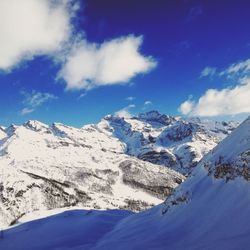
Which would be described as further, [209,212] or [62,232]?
[62,232]

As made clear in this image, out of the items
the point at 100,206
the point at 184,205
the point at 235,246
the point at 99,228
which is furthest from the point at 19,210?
the point at 235,246

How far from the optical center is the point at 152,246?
31.2 metres

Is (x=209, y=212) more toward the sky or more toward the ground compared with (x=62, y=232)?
more toward the ground

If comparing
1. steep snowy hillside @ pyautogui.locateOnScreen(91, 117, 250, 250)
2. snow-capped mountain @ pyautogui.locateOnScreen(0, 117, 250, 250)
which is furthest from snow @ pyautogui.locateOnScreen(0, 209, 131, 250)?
steep snowy hillside @ pyautogui.locateOnScreen(91, 117, 250, 250)

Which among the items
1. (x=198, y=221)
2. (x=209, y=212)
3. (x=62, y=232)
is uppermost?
(x=62, y=232)

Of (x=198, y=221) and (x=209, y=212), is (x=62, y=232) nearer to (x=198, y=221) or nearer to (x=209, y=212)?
(x=198, y=221)

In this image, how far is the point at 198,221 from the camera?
32188 millimetres

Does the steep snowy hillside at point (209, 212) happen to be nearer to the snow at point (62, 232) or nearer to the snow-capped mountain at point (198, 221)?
the snow-capped mountain at point (198, 221)

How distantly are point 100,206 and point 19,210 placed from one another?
38943 millimetres

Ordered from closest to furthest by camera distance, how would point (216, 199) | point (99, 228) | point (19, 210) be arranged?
point (216, 199), point (99, 228), point (19, 210)

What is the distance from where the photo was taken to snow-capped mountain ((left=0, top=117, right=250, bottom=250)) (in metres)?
27.8

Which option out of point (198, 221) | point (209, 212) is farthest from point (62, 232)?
point (209, 212)

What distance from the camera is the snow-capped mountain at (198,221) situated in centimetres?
2778

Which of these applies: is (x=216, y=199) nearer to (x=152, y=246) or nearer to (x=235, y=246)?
(x=152, y=246)
